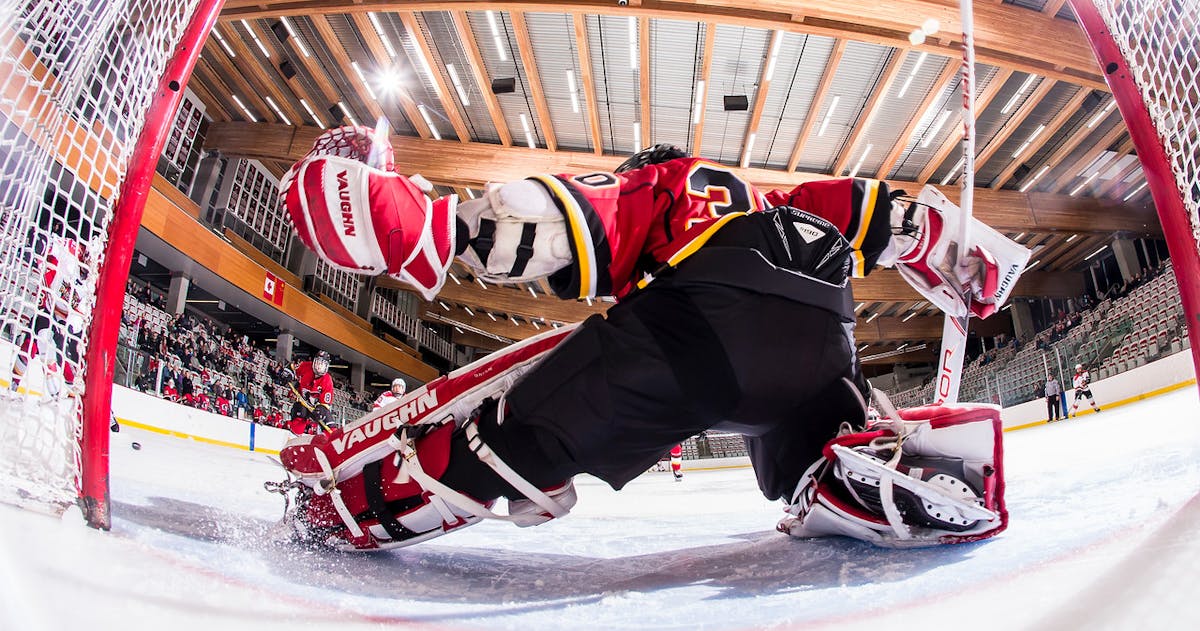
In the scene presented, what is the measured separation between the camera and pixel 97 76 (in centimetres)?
110

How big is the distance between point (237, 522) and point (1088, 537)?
1416mm

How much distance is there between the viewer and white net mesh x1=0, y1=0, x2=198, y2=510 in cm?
92

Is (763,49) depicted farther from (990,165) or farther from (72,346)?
(72,346)

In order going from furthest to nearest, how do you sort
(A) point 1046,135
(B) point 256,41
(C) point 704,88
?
1. (B) point 256,41
2. (A) point 1046,135
3. (C) point 704,88

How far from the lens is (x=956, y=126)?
7.54m

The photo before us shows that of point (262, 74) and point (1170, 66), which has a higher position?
point (262, 74)

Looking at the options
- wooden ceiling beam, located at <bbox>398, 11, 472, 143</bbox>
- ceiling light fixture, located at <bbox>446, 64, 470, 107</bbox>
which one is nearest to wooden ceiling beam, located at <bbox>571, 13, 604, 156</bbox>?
ceiling light fixture, located at <bbox>446, 64, 470, 107</bbox>

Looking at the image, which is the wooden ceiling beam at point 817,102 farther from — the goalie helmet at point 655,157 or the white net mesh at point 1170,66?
the goalie helmet at point 655,157

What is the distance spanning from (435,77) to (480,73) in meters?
0.59

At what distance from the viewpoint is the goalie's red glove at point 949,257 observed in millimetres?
Answer: 1347

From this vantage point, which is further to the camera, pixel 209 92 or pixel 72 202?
pixel 209 92

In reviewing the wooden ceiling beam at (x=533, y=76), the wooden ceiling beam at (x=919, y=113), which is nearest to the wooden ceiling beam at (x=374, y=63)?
the wooden ceiling beam at (x=533, y=76)

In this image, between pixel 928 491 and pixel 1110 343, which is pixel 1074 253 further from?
pixel 928 491

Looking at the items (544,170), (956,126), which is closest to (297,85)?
(544,170)
